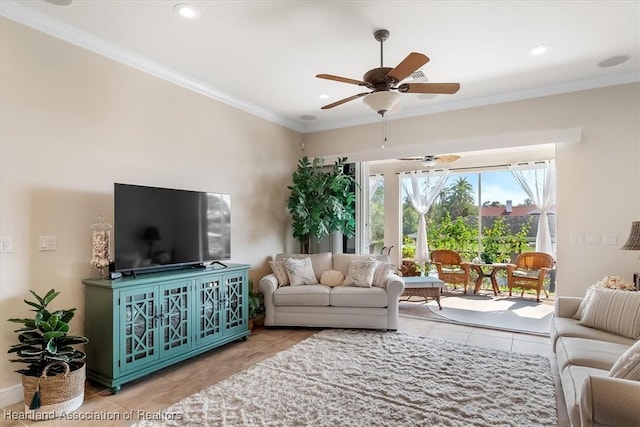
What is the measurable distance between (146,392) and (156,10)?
3.01 m

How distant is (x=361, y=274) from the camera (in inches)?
180

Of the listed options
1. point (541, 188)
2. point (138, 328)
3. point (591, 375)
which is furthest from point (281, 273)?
point (541, 188)

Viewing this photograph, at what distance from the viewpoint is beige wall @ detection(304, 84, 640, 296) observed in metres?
3.84

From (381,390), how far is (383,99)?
2338 millimetres

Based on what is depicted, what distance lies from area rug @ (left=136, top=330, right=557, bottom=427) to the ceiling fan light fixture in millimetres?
2305

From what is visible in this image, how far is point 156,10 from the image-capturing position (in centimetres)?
269

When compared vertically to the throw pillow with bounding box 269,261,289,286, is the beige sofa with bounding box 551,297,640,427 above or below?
below

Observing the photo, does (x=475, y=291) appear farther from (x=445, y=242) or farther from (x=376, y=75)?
(x=376, y=75)

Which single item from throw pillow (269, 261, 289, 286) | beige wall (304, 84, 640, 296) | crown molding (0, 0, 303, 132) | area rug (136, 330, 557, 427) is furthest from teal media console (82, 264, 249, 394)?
beige wall (304, 84, 640, 296)

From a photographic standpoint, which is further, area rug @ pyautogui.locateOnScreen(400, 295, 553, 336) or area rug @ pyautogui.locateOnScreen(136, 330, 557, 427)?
area rug @ pyautogui.locateOnScreen(400, 295, 553, 336)

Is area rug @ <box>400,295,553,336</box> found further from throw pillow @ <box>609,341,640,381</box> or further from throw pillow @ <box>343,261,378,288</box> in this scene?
throw pillow @ <box>609,341,640,381</box>

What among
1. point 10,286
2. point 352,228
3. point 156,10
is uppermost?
point 156,10

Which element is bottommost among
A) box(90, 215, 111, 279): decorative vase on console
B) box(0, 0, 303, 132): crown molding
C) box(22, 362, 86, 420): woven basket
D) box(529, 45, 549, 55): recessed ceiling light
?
box(22, 362, 86, 420): woven basket

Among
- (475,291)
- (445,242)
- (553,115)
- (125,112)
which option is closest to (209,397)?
(125,112)
